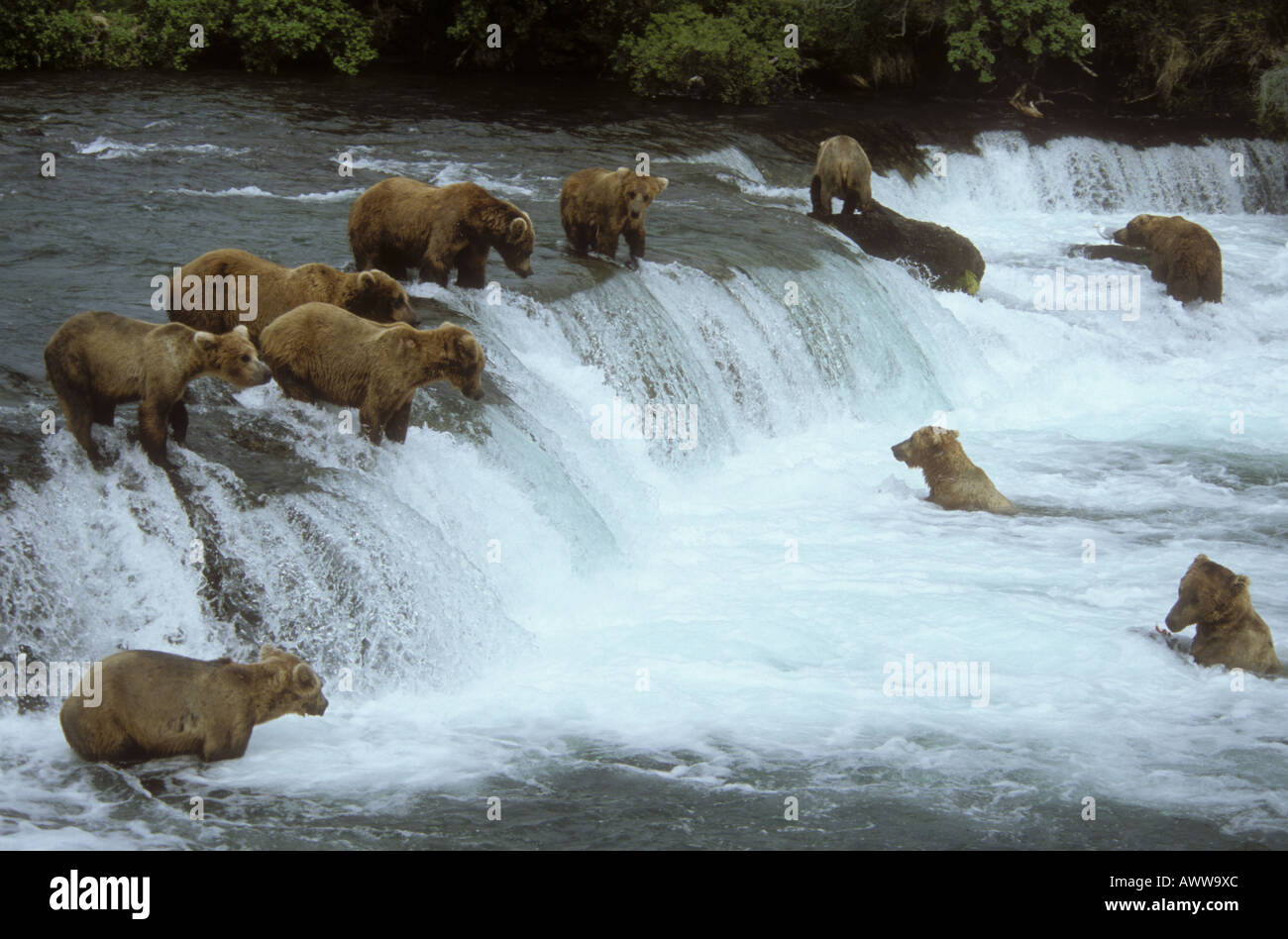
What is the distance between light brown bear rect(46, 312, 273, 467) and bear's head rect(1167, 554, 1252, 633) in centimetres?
462

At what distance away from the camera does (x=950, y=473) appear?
32.7 ft

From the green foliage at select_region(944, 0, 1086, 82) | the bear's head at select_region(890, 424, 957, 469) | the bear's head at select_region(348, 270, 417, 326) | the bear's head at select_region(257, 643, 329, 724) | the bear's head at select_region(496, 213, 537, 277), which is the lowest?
the bear's head at select_region(257, 643, 329, 724)

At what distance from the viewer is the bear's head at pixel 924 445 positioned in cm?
992

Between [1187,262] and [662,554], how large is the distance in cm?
967

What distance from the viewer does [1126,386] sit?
1409cm

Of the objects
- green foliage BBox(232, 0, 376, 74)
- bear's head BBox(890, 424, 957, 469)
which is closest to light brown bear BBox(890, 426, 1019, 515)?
bear's head BBox(890, 424, 957, 469)

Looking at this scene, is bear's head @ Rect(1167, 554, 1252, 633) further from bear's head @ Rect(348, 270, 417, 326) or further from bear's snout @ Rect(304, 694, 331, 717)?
bear's head @ Rect(348, 270, 417, 326)

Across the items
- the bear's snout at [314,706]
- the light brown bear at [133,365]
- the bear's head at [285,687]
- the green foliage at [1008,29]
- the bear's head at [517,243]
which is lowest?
the bear's snout at [314,706]

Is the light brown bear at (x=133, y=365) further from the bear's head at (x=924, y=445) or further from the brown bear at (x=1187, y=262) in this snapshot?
the brown bear at (x=1187, y=262)

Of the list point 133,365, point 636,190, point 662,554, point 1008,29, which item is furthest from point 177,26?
point 133,365

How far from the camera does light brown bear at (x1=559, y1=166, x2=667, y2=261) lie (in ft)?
35.7

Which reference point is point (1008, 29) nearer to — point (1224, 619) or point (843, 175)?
point (843, 175)

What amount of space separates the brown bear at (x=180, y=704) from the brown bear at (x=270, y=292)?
101 inches

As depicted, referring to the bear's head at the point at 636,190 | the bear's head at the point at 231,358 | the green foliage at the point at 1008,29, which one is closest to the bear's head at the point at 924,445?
the bear's head at the point at 636,190
